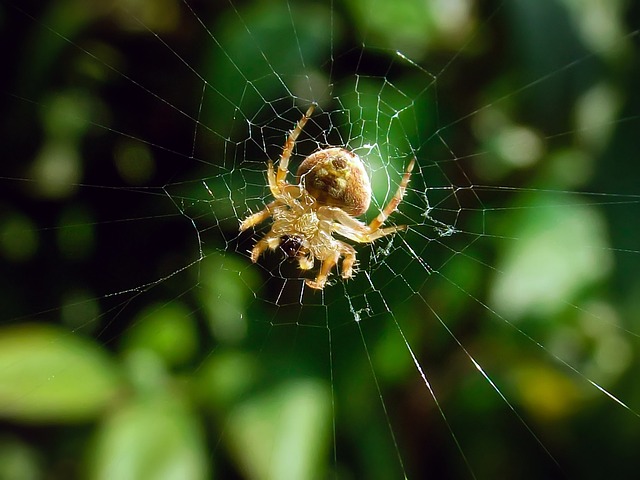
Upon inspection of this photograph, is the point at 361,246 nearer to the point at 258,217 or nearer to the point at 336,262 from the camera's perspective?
the point at 336,262

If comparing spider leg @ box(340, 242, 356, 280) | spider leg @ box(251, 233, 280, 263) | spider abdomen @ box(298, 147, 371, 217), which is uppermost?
spider abdomen @ box(298, 147, 371, 217)

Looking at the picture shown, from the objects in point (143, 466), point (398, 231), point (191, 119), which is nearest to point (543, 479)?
point (398, 231)

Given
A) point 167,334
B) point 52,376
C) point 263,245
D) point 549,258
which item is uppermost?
point 549,258

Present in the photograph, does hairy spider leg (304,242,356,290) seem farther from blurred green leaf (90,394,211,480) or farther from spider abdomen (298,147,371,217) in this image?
blurred green leaf (90,394,211,480)

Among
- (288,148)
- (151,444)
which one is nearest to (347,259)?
(288,148)

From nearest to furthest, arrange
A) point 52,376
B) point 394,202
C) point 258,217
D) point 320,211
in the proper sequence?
1. point 52,376
2. point 394,202
3. point 258,217
4. point 320,211

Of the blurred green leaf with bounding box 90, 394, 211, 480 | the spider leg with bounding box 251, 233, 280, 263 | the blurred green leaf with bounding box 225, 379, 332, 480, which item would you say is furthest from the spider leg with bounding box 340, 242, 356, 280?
the blurred green leaf with bounding box 90, 394, 211, 480

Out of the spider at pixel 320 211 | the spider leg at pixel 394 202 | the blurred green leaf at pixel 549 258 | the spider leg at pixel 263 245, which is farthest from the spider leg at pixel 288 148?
the blurred green leaf at pixel 549 258

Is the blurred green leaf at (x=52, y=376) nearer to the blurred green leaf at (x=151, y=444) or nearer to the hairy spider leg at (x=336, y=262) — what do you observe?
the blurred green leaf at (x=151, y=444)
